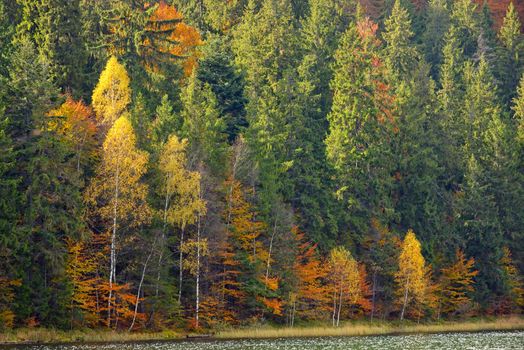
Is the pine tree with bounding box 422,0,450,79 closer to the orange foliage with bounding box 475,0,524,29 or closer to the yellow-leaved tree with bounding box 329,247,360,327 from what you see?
the orange foliage with bounding box 475,0,524,29

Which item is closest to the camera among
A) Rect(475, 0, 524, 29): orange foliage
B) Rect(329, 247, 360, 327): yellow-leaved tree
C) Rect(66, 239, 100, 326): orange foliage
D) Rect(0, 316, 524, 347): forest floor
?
Rect(0, 316, 524, 347): forest floor

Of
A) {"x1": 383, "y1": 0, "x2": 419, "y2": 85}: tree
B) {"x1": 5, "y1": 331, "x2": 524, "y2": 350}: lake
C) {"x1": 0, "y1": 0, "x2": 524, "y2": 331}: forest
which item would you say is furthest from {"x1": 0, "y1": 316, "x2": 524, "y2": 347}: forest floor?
{"x1": 383, "y1": 0, "x2": 419, "y2": 85}: tree

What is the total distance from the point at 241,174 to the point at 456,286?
103 feet

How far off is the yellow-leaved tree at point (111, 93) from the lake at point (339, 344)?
18205 millimetres

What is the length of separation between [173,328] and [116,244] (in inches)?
319

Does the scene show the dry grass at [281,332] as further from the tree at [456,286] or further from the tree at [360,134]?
the tree at [360,134]

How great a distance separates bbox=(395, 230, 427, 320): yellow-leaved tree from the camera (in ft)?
283

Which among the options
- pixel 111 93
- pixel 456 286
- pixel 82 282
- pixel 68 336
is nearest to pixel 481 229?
pixel 456 286

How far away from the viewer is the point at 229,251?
2911 inches

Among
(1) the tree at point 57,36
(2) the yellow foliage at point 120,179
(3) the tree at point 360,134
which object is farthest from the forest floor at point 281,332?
(1) the tree at point 57,36

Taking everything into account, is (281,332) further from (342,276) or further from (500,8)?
(500,8)

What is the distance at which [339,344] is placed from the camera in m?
62.6

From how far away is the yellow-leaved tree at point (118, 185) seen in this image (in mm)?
63062

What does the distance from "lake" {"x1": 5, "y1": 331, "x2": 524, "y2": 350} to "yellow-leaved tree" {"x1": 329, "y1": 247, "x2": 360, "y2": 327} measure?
9915mm
